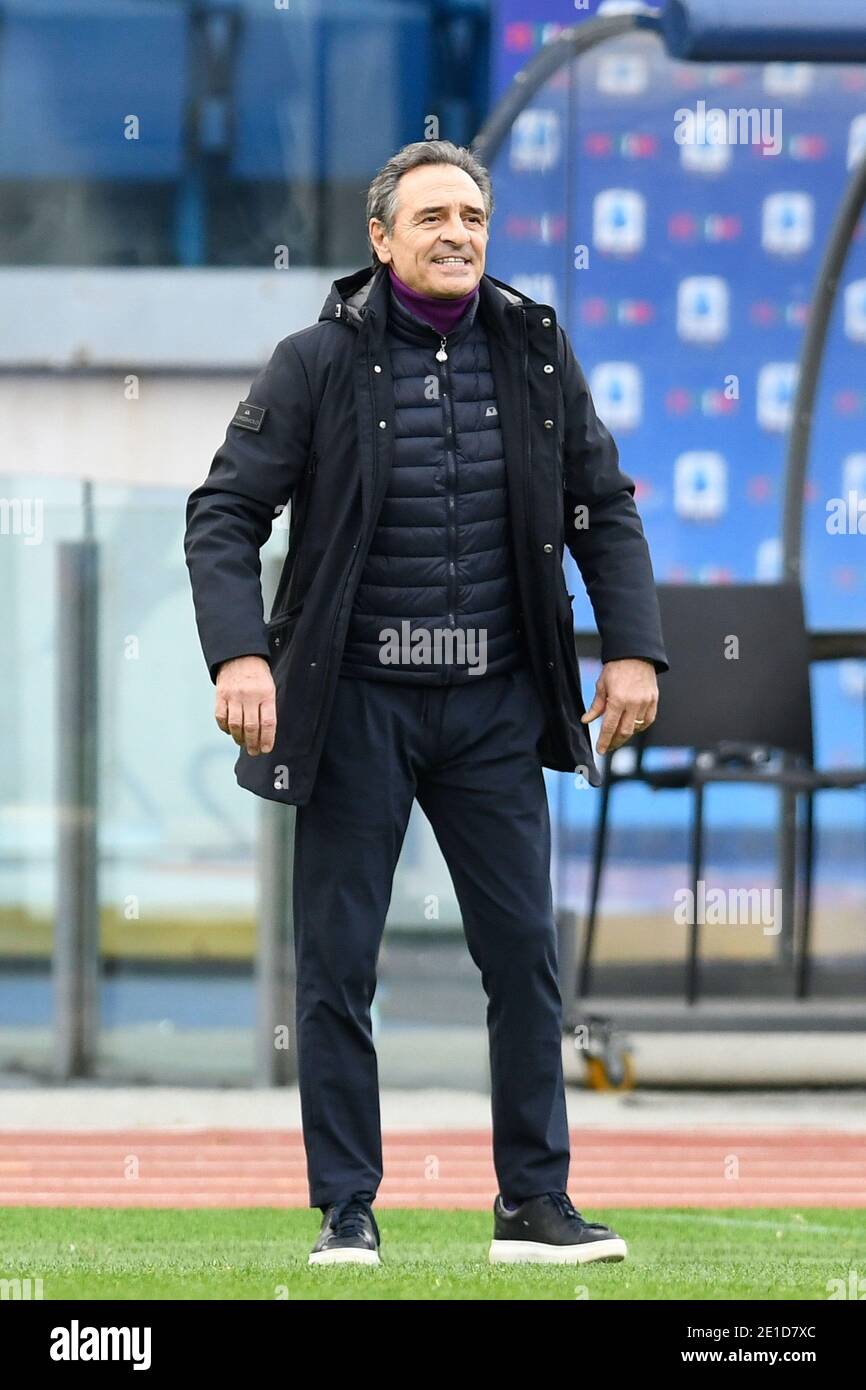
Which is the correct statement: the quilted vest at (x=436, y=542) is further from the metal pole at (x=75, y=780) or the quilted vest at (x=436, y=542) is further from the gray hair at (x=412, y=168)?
the metal pole at (x=75, y=780)

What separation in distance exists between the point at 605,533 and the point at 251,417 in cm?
59

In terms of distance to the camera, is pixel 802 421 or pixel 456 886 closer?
pixel 456 886

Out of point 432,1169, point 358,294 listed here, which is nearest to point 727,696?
point 432,1169

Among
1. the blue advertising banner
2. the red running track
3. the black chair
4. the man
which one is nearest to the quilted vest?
the man

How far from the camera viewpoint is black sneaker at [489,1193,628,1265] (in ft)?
12.4

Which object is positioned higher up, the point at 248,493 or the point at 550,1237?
the point at 248,493

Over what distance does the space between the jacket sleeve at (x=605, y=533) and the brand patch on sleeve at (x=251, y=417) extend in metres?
0.48

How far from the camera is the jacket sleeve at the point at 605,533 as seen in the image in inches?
153

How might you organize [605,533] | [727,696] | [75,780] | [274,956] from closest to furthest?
[605,533] → [274,956] → [75,780] → [727,696]

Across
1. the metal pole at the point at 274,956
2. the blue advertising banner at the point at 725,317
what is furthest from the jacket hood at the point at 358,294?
the blue advertising banner at the point at 725,317

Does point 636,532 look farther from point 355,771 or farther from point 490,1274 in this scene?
point 490,1274

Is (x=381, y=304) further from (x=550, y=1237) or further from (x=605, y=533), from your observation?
(x=550, y=1237)

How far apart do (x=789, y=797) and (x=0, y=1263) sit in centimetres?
496

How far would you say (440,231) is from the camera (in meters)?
3.78
